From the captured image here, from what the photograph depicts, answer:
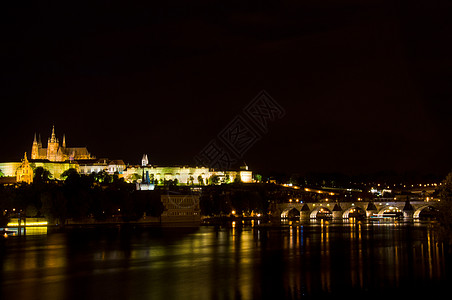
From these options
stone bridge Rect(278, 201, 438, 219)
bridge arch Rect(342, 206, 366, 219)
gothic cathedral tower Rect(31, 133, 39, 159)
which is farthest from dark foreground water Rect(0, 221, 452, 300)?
gothic cathedral tower Rect(31, 133, 39, 159)

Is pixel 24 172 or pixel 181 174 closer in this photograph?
pixel 24 172

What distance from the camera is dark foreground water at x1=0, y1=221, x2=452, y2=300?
75.4 feet

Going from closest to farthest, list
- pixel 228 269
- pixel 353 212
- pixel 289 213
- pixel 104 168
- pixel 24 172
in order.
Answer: pixel 228 269 < pixel 353 212 < pixel 289 213 < pixel 24 172 < pixel 104 168

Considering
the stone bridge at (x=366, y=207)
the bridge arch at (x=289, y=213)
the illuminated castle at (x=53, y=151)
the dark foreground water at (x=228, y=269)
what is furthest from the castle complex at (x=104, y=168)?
the dark foreground water at (x=228, y=269)

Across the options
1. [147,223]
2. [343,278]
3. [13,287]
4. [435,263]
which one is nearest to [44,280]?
[13,287]

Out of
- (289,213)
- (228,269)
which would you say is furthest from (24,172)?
(228,269)

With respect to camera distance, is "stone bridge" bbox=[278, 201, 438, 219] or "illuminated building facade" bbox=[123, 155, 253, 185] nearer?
"stone bridge" bbox=[278, 201, 438, 219]

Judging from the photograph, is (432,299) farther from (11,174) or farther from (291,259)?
(11,174)

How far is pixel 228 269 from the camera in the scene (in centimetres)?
2947

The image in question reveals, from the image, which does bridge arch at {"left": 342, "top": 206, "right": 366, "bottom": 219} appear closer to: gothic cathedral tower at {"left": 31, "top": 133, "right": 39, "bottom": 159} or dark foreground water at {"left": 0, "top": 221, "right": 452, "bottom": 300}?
dark foreground water at {"left": 0, "top": 221, "right": 452, "bottom": 300}

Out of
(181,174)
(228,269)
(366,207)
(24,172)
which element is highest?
(181,174)

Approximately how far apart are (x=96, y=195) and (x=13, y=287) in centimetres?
4900

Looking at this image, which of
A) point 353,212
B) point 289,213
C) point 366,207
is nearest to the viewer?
point 366,207

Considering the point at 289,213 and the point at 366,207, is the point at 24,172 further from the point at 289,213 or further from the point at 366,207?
the point at 366,207
